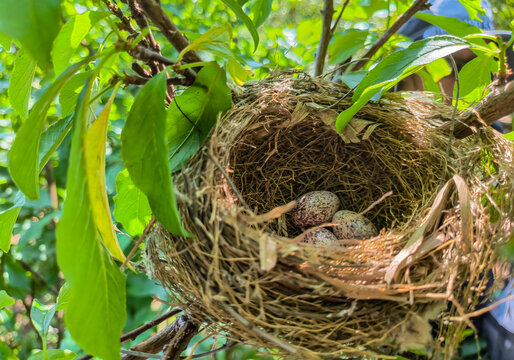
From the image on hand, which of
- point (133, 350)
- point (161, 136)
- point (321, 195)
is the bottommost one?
point (133, 350)

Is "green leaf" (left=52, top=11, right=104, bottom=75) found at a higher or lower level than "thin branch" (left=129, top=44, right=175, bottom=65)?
higher

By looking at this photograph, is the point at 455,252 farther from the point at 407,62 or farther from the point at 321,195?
the point at 321,195

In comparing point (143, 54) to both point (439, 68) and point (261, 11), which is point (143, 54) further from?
point (439, 68)

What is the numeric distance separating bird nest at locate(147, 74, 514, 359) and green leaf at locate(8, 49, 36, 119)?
260mm

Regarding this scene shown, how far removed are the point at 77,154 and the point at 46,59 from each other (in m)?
0.13

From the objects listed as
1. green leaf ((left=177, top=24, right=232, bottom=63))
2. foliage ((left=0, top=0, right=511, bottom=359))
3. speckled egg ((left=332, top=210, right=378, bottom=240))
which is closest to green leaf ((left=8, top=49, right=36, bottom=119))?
foliage ((left=0, top=0, right=511, bottom=359))

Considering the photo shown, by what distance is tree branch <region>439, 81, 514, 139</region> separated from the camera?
1.98 ft

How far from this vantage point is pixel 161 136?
47 cm

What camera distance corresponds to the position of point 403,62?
59 cm

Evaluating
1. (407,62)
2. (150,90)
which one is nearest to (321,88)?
(407,62)

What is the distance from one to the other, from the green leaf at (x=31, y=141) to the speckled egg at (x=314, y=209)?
0.54 m

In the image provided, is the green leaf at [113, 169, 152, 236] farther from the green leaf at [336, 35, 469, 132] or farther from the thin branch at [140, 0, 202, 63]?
the green leaf at [336, 35, 469, 132]

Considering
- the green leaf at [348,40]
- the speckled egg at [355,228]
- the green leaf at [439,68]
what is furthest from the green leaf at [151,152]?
the green leaf at [439,68]

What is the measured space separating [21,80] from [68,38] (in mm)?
97
